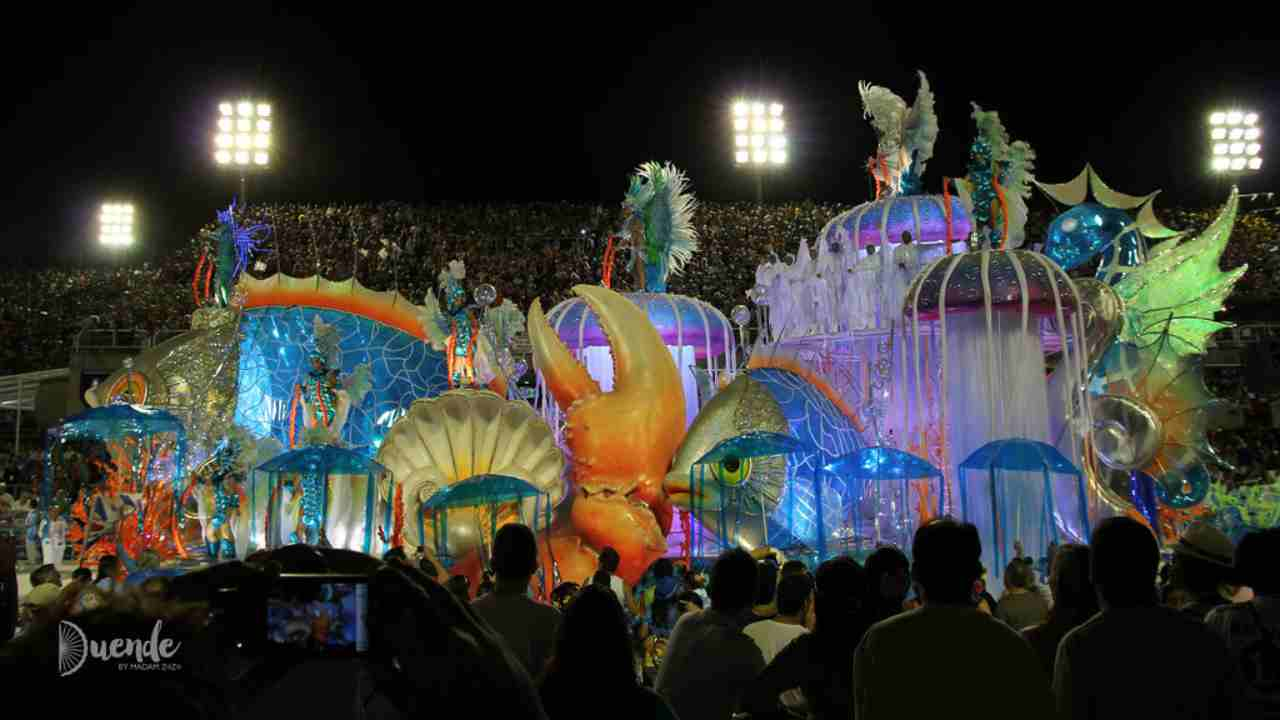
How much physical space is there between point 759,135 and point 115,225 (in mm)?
16348

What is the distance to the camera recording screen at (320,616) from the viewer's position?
7.13 feet

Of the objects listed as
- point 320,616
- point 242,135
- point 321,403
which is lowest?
point 320,616

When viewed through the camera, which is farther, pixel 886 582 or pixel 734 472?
pixel 734 472

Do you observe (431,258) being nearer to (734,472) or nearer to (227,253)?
(227,253)

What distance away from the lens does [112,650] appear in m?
1.77

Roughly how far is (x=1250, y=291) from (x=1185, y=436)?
14.0 metres

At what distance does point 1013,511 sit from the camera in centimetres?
1041

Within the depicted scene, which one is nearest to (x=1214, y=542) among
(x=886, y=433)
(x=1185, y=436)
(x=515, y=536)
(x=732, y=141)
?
(x=515, y=536)

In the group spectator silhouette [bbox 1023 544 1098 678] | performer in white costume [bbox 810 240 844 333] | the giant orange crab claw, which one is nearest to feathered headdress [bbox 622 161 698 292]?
performer in white costume [bbox 810 240 844 333]

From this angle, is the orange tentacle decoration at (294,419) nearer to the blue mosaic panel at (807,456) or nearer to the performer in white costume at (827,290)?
the blue mosaic panel at (807,456)

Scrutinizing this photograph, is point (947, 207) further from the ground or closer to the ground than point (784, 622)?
further from the ground

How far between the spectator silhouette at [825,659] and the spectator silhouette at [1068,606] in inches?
21.5

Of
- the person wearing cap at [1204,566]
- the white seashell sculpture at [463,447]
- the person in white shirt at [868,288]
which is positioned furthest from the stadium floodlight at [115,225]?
the person wearing cap at [1204,566]

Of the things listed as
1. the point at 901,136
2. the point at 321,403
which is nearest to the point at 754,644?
the point at 321,403
